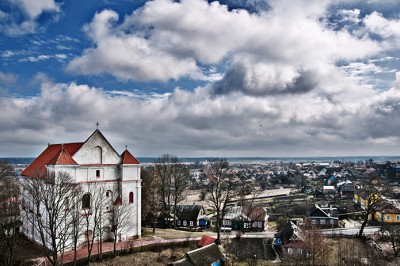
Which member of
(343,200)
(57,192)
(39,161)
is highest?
(39,161)

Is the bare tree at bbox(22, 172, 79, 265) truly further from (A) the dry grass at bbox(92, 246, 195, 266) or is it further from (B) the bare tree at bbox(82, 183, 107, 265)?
(A) the dry grass at bbox(92, 246, 195, 266)

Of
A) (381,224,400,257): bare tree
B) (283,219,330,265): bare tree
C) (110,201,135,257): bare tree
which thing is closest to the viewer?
(283,219,330,265): bare tree

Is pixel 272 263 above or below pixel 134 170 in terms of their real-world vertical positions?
below

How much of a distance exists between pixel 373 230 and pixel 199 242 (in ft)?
95.8

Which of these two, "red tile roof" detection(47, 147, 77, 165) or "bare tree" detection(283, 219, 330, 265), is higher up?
"red tile roof" detection(47, 147, 77, 165)

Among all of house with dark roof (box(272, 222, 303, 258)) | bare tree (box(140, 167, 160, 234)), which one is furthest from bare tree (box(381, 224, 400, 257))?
bare tree (box(140, 167, 160, 234))

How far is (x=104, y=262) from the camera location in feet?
102

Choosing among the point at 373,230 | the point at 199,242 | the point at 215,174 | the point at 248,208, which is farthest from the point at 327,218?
the point at 199,242

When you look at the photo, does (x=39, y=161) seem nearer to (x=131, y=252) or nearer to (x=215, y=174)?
(x=131, y=252)

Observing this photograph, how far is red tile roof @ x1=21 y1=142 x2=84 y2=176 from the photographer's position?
3533 centimetres

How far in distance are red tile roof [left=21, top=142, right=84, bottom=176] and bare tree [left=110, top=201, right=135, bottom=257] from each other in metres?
7.02

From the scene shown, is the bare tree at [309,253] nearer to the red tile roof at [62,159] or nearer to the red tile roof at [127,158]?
the red tile roof at [127,158]

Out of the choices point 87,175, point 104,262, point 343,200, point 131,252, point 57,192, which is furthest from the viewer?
point 343,200

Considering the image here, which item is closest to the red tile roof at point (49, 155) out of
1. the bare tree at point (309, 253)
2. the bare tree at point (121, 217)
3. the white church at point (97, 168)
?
the white church at point (97, 168)
